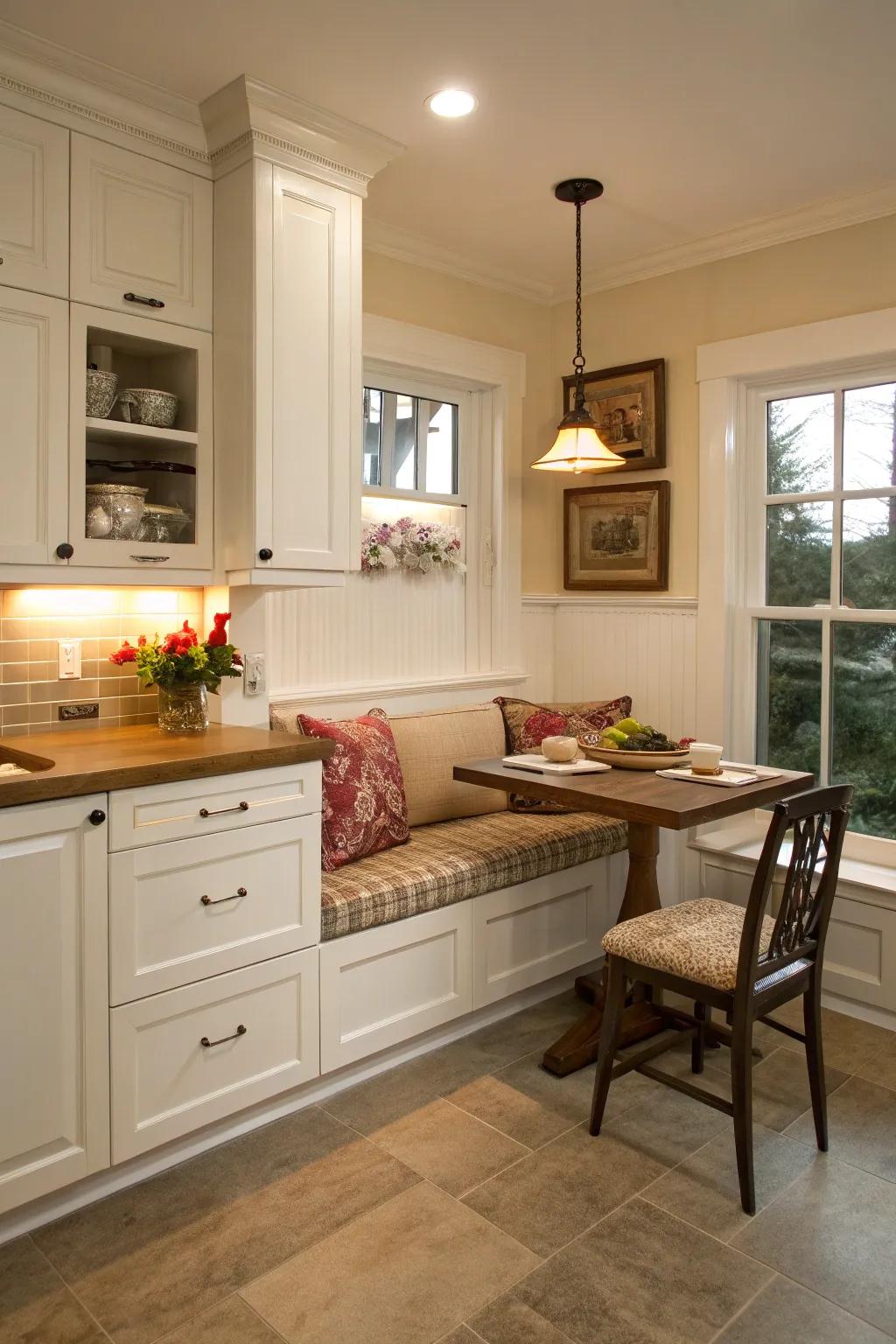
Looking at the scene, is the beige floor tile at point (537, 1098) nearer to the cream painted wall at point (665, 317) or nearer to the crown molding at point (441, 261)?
the cream painted wall at point (665, 317)

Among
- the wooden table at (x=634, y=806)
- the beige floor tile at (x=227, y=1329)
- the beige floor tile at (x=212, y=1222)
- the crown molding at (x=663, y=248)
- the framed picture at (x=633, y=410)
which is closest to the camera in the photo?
the beige floor tile at (x=227, y=1329)

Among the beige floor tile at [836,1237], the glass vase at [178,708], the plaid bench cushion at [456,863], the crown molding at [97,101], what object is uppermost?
the crown molding at [97,101]

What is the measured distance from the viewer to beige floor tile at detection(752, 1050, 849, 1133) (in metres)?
2.54

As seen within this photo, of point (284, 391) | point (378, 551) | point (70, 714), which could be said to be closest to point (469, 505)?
point (378, 551)

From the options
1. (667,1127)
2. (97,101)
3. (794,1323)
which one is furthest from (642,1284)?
(97,101)

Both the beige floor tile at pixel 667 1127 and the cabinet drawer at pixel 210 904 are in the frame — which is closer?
the cabinet drawer at pixel 210 904

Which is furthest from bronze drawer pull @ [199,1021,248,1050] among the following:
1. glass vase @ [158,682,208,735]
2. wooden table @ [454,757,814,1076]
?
wooden table @ [454,757,814,1076]

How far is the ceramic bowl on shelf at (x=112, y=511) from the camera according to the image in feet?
8.39

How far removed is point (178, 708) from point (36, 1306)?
1412mm

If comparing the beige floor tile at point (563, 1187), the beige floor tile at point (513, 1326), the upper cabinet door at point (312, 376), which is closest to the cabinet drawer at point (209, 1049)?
the beige floor tile at point (563, 1187)

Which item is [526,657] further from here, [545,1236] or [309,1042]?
[545,1236]

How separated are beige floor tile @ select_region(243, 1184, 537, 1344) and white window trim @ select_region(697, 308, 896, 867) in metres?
2.16

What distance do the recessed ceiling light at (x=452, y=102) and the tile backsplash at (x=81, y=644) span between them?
155cm

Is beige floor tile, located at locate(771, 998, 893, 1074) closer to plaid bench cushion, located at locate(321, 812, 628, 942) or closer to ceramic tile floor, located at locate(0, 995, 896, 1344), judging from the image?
ceramic tile floor, located at locate(0, 995, 896, 1344)
